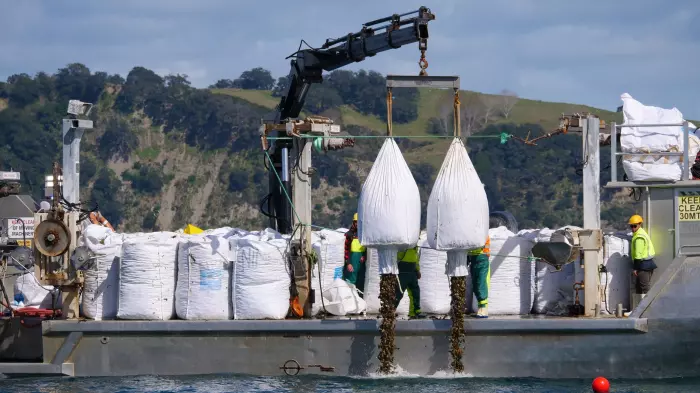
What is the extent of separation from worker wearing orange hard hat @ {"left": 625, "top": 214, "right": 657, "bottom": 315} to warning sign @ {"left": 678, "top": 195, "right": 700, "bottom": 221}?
59cm

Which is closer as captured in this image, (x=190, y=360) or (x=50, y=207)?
(x=190, y=360)

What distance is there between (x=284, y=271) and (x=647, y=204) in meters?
4.72

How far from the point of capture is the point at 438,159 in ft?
233

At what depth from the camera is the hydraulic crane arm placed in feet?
56.9

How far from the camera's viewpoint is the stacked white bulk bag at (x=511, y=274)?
16109 mm

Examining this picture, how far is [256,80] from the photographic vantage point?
10425cm

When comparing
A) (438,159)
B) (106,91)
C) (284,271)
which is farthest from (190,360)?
(106,91)

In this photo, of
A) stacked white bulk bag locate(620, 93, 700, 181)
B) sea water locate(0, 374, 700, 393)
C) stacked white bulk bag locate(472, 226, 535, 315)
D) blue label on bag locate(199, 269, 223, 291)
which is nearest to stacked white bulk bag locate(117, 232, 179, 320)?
blue label on bag locate(199, 269, 223, 291)

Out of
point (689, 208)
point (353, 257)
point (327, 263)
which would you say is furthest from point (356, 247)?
point (689, 208)

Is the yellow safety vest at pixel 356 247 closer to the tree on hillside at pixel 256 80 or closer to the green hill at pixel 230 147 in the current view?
the green hill at pixel 230 147

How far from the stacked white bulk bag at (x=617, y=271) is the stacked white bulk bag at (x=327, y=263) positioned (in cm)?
346

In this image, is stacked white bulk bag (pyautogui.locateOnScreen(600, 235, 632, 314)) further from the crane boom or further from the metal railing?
the crane boom

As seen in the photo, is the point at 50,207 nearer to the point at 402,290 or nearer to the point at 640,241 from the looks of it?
the point at 402,290

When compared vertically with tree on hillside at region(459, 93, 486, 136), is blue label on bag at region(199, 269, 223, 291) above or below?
below
